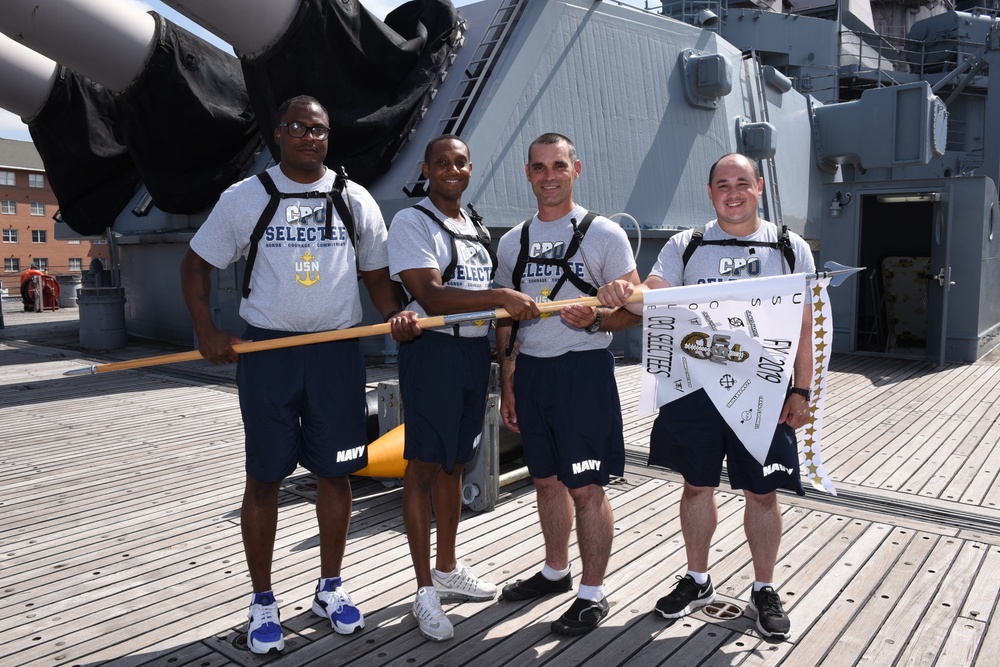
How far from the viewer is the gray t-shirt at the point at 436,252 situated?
2.89 metres

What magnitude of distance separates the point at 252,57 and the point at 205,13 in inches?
28.1

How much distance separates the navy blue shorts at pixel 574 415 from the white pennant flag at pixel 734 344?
0.61ft

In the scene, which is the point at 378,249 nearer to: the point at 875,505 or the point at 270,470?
the point at 270,470

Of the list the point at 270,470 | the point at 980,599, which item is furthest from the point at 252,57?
the point at 980,599

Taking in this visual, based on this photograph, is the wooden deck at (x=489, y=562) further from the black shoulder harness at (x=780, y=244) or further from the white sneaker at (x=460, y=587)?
the black shoulder harness at (x=780, y=244)

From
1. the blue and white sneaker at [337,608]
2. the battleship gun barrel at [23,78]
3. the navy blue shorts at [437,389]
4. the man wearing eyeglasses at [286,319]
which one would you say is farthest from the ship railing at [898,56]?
the blue and white sneaker at [337,608]

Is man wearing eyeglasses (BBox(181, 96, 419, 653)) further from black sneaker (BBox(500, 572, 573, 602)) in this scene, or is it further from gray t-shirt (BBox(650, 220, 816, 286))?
gray t-shirt (BBox(650, 220, 816, 286))

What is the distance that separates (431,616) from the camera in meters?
2.98

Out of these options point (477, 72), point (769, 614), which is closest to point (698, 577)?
point (769, 614)

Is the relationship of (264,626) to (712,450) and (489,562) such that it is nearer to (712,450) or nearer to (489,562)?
(489,562)

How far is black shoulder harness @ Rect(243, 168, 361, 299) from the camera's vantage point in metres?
2.83

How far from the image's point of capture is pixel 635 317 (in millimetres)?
3002

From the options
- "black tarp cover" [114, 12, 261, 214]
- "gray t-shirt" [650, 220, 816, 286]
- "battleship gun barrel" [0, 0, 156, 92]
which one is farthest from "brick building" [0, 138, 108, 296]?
"gray t-shirt" [650, 220, 816, 286]

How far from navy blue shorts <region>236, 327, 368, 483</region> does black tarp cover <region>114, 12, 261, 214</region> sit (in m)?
7.08
